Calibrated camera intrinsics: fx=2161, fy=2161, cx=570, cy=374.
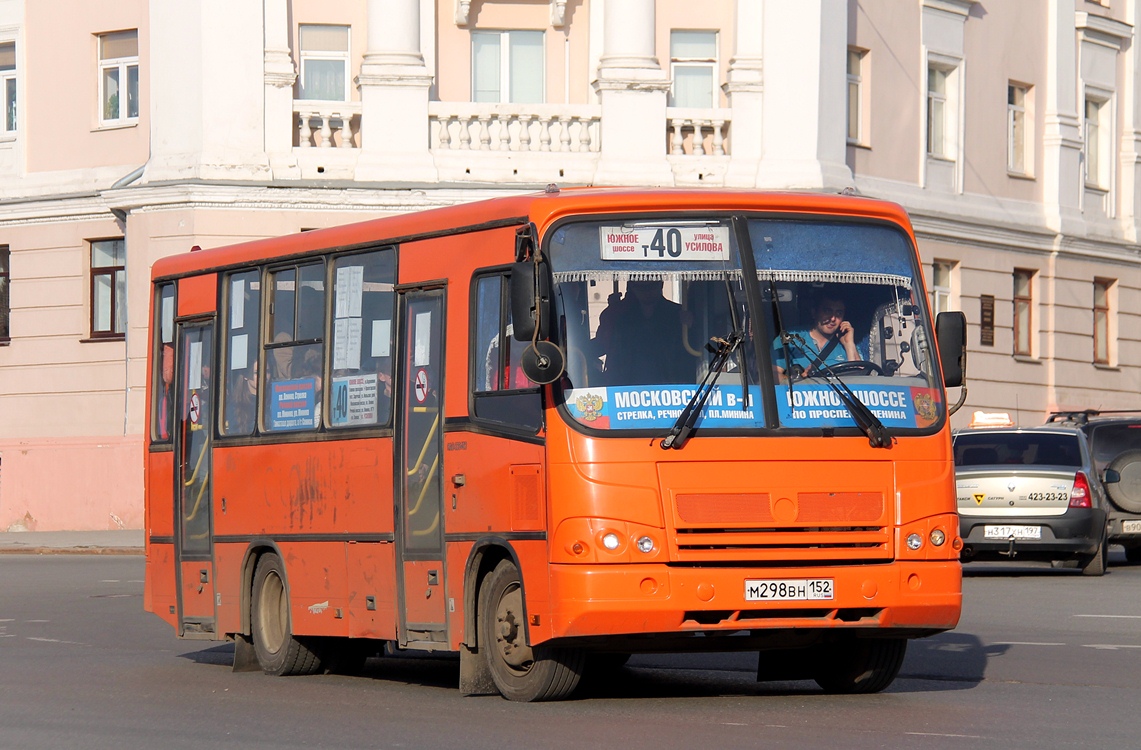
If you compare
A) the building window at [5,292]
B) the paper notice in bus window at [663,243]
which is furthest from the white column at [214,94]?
the paper notice in bus window at [663,243]

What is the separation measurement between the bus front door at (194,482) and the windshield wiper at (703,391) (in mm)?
4870

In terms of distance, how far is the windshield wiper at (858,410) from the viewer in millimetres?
10906

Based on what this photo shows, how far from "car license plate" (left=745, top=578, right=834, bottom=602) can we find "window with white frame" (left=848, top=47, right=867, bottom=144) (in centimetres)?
2592

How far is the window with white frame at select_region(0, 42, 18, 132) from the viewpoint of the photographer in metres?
36.8

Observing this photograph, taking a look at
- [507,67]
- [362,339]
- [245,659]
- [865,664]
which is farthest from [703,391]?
[507,67]

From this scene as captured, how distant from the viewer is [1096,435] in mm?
25828

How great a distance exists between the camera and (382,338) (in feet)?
41.4

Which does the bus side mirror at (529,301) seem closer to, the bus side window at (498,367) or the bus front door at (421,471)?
the bus side window at (498,367)

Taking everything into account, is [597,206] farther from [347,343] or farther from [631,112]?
[631,112]

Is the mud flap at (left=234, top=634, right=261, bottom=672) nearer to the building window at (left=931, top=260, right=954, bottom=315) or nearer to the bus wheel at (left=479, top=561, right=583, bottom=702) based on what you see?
the bus wheel at (left=479, top=561, right=583, bottom=702)

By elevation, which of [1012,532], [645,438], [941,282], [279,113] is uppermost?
[279,113]

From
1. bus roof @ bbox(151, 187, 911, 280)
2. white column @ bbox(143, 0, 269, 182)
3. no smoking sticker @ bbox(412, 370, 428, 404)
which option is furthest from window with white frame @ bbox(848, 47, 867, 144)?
no smoking sticker @ bbox(412, 370, 428, 404)

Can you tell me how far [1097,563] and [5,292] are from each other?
66.5 ft

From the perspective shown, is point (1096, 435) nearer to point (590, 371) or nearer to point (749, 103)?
point (749, 103)
